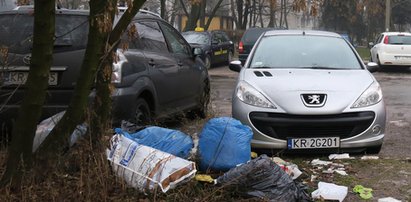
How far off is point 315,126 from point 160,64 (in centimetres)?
216

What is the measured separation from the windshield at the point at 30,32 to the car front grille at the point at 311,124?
6.50ft

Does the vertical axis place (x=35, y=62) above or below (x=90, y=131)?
above

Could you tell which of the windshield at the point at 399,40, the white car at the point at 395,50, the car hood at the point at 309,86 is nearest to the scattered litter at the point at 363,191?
the car hood at the point at 309,86

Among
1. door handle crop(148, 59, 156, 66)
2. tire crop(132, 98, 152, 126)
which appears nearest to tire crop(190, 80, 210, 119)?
door handle crop(148, 59, 156, 66)

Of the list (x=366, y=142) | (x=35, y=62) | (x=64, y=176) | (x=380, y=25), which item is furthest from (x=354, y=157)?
(x=380, y=25)

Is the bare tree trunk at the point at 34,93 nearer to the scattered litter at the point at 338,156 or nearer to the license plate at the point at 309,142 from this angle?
the license plate at the point at 309,142

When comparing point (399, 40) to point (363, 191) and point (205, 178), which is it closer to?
point (363, 191)

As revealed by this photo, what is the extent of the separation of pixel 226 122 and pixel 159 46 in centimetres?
248

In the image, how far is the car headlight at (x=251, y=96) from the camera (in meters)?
5.75

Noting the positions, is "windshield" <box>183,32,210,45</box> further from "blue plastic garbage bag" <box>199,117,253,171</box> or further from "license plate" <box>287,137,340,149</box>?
"blue plastic garbage bag" <box>199,117,253,171</box>

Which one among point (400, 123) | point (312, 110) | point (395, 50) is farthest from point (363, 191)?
point (395, 50)

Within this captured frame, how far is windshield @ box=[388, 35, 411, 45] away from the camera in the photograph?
20.4m

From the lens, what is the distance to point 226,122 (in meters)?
4.89

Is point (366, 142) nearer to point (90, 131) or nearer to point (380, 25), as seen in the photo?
point (90, 131)
